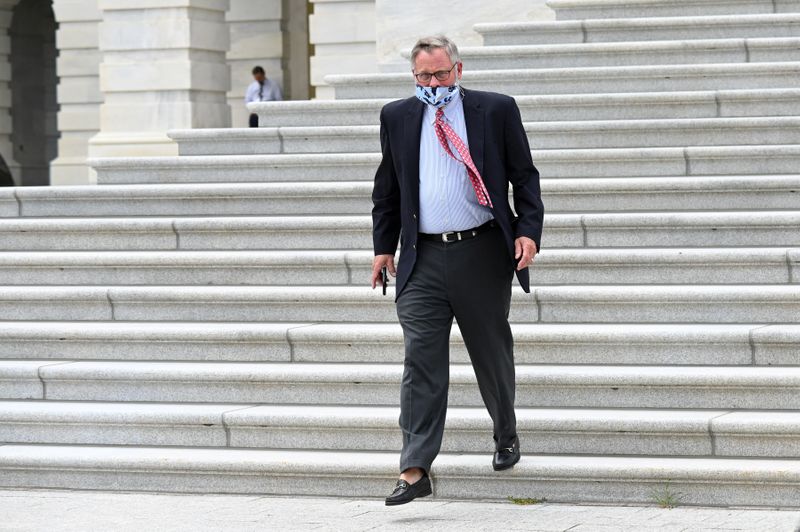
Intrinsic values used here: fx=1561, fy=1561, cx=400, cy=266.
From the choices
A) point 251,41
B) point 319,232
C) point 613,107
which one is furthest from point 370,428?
point 251,41

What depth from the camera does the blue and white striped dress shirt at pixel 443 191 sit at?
6.31m

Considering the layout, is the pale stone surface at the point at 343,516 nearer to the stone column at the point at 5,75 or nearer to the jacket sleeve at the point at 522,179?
the jacket sleeve at the point at 522,179

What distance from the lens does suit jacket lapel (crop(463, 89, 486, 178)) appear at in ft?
20.8

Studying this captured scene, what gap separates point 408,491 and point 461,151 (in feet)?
4.52

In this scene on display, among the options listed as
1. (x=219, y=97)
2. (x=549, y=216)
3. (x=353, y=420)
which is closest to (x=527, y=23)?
(x=549, y=216)

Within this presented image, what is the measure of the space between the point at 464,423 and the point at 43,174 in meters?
26.4

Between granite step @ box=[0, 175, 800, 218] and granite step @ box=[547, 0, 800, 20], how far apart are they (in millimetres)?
3059

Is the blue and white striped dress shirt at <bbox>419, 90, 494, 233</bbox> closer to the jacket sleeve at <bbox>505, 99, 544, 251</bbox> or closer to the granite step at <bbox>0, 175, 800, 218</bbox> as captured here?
the jacket sleeve at <bbox>505, 99, 544, 251</bbox>

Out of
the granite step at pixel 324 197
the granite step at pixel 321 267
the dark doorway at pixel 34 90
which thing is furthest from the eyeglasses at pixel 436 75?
the dark doorway at pixel 34 90

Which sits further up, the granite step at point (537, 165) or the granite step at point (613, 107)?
the granite step at point (613, 107)

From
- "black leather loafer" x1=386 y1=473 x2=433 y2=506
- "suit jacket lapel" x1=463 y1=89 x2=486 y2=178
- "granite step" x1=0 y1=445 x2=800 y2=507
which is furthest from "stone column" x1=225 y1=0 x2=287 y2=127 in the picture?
"black leather loafer" x1=386 y1=473 x2=433 y2=506

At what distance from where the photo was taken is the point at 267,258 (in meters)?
8.62

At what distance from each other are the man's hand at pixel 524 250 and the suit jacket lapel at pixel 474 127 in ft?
0.99

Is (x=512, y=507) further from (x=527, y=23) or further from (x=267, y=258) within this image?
(x=527, y=23)
